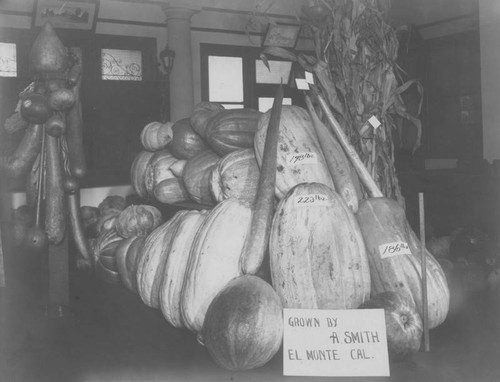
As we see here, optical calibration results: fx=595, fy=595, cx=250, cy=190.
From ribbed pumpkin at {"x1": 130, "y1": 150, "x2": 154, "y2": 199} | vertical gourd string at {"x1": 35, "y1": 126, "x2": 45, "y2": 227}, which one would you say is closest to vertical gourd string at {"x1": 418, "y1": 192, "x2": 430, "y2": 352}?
vertical gourd string at {"x1": 35, "y1": 126, "x2": 45, "y2": 227}

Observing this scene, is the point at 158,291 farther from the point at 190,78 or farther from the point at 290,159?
the point at 190,78

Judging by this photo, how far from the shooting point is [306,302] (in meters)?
1.79

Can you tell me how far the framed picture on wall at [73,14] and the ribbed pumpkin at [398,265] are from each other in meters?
5.54

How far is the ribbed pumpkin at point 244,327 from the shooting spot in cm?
168

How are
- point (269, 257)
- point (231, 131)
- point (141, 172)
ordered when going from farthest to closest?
point (141, 172) < point (231, 131) < point (269, 257)

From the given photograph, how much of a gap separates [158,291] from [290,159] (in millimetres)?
700

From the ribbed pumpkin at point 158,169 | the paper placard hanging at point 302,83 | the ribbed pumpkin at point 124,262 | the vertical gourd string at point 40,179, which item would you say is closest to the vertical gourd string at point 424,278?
the paper placard hanging at point 302,83

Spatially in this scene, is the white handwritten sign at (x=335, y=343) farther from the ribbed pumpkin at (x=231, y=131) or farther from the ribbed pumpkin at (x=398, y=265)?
the ribbed pumpkin at (x=231, y=131)

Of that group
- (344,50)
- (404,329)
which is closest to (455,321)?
(404,329)

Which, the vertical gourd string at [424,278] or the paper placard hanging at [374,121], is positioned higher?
the paper placard hanging at [374,121]

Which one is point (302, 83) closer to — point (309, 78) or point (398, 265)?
point (309, 78)

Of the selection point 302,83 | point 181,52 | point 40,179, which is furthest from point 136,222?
point 181,52

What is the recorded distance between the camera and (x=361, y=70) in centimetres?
240

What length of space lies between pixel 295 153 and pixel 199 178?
0.75 metres
